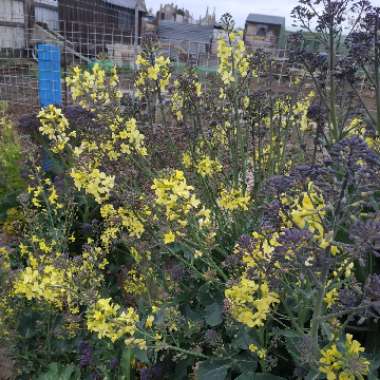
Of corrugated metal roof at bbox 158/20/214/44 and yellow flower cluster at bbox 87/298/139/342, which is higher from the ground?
corrugated metal roof at bbox 158/20/214/44

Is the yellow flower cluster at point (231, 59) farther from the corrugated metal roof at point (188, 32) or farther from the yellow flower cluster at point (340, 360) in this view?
the corrugated metal roof at point (188, 32)

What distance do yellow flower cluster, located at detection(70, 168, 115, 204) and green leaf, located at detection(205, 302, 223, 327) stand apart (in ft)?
2.48

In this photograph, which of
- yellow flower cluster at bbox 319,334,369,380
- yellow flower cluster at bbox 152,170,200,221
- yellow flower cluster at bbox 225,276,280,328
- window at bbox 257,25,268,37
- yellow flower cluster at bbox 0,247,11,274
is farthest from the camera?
window at bbox 257,25,268,37

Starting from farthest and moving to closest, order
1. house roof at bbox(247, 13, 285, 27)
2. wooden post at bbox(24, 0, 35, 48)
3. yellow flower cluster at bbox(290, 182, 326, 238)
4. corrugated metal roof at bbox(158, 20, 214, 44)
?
house roof at bbox(247, 13, 285, 27) < corrugated metal roof at bbox(158, 20, 214, 44) < wooden post at bbox(24, 0, 35, 48) < yellow flower cluster at bbox(290, 182, 326, 238)

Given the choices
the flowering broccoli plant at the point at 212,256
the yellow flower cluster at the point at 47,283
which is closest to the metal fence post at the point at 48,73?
the flowering broccoli plant at the point at 212,256

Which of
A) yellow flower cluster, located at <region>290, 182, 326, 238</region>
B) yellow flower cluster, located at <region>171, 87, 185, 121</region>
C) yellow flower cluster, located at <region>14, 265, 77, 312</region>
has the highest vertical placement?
yellow flower cluster, located at <region>171, 87, 185, 121</region>

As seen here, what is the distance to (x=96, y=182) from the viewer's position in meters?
2.02

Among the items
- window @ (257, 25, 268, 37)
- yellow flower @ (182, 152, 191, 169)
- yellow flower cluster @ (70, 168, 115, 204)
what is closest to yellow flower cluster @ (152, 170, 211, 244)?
yellow flower cluster @ (70, 168, 115, 204)

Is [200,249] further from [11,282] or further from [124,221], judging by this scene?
[11,282]

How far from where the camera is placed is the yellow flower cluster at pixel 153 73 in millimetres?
2602

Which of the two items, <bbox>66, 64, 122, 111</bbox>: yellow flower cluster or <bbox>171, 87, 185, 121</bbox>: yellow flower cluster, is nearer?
<bbox>66, 64, 122, 111</bbox>: yellow flower cluster

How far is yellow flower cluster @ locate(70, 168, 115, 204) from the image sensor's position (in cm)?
201

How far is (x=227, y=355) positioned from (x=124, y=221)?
2.63ft

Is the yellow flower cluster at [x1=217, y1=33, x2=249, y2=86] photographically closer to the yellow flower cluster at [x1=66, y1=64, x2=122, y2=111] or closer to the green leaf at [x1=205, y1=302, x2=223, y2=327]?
the yellow flower cluster at [x1=66, y1=64, x2=122, y2=111]
